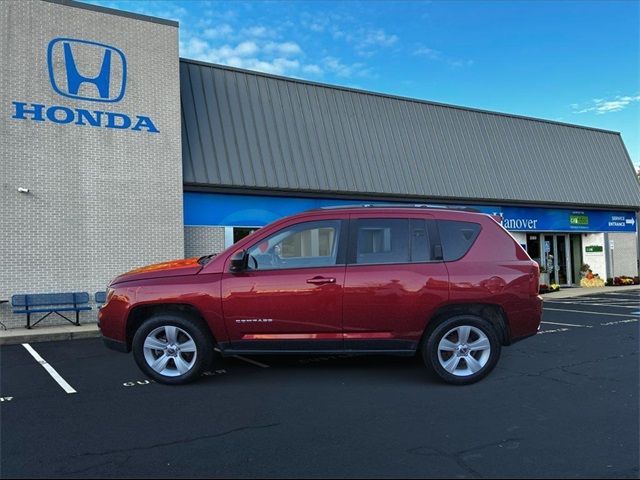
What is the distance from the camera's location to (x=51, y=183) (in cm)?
1124

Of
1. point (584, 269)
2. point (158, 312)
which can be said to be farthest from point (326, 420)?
point (584, 269)

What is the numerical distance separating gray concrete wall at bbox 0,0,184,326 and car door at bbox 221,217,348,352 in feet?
23.7

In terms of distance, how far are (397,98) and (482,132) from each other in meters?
3.81

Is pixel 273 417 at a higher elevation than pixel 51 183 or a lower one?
lower

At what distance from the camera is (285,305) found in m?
5.45

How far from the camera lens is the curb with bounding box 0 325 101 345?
943cm

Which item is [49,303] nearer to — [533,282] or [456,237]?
[456,237]

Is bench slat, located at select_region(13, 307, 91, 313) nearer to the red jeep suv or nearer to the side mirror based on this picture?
the red jeep suv

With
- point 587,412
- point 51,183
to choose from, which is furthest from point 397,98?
point 587,412

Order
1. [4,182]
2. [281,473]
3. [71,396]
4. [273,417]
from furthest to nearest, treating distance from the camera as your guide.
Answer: [4,182] < [71,396] < [273,417] < [281,473]

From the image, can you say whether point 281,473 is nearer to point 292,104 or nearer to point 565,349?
point 565,349

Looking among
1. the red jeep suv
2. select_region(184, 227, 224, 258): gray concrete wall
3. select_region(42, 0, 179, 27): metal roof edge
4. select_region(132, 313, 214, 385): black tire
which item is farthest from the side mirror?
select_region(42, 0, 179, 27): metal roof edge

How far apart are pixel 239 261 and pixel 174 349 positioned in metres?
1.24

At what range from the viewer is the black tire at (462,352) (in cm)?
549
